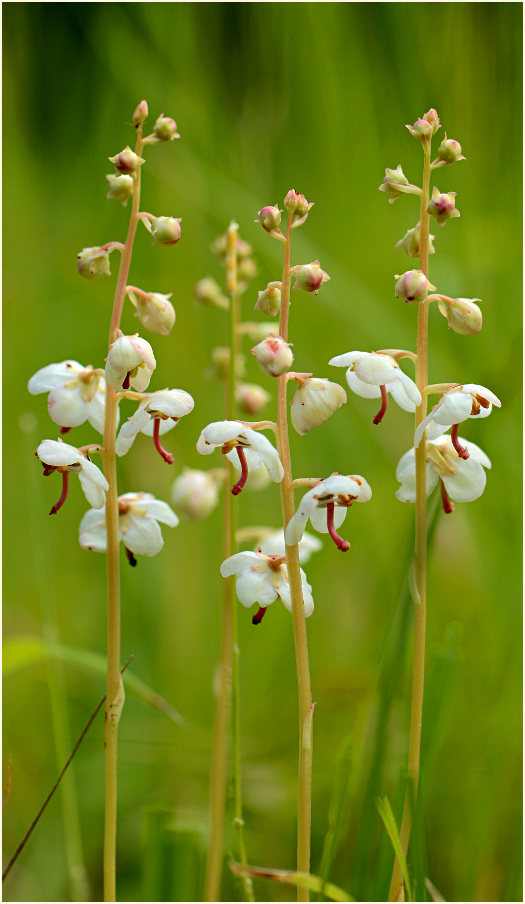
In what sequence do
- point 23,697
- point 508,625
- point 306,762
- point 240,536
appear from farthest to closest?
point 23,697, point 508,625, point 240,536, point 306,762

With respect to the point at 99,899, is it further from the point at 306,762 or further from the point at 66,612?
the point at 306,762

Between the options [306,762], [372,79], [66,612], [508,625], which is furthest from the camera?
[372,79]

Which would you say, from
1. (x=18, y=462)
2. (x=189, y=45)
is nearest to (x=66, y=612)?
(x=18, y=462)

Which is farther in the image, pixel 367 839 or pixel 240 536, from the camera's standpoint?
pixel 240 536

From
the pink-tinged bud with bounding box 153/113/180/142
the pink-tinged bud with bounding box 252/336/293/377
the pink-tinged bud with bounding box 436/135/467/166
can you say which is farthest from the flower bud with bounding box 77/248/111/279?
the pink-tinged bud with bounding box 436/135/467/166

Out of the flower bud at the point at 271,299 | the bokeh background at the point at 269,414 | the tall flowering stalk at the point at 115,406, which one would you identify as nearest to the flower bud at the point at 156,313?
the tall flowering stalk at the point at 115,406

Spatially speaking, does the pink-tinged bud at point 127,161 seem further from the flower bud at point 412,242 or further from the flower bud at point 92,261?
the flower bud at point 412,242
